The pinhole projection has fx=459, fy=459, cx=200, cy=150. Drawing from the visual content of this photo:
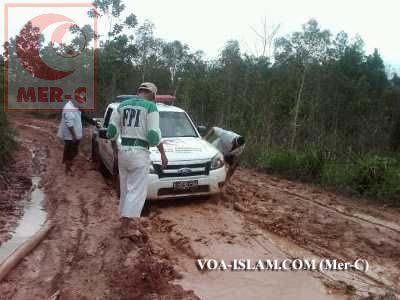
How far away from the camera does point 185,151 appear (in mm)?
7727

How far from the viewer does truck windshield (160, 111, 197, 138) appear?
866cm

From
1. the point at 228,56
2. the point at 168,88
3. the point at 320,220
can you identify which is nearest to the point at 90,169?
the point at 320,220

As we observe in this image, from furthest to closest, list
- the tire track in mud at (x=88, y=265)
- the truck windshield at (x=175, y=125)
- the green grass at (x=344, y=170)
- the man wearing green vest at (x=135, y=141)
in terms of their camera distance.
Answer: the truck windshield at (x=175, y=125)
the green grass at (x=344, y=170)
the man wearing green vest at (x=135, y=141)
the tire track in mud at (x=88, y=265)

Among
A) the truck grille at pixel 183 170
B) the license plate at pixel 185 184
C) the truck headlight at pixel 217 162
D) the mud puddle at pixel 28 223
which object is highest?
the truck headlight at pixel 217 162

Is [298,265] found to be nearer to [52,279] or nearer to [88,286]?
[88,286]

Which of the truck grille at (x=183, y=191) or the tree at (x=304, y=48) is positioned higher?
the tree at (x=304, y=48)

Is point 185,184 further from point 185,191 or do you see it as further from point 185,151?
point 185,151

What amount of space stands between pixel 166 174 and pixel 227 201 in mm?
1317

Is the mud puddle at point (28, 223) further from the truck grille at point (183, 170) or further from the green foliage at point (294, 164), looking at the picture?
the green foliage at point (294, 164)

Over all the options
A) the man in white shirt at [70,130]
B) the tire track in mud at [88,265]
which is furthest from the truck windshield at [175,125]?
the man in white shirt at [70,130]

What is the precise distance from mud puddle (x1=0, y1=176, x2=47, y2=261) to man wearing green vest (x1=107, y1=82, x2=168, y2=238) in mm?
1333

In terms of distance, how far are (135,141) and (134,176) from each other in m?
0.45

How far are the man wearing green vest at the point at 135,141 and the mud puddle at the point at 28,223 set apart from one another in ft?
4.37

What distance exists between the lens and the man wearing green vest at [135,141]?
5.69 metres
